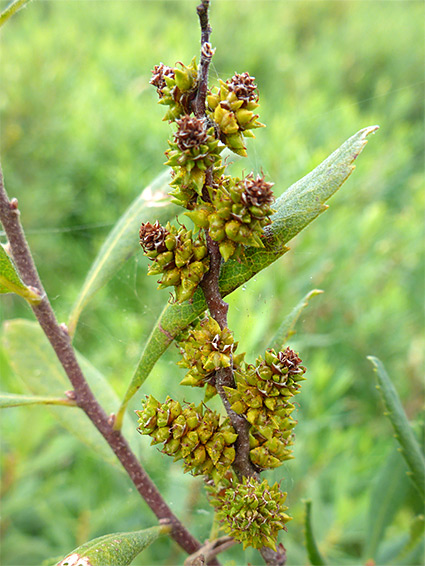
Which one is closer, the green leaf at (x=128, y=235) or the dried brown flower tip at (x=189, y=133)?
the dried brown flower tip at (x=189, y=133)

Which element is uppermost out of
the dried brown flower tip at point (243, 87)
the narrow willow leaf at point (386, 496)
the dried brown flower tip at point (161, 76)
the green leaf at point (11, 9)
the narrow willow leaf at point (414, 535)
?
the green leaf at point (11, 9)

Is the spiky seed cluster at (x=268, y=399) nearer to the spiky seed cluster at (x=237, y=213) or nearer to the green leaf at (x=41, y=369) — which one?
the spiky seed cluster at (x=237, y=213)

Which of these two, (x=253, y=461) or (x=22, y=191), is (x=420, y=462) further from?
(x=22, y=191)

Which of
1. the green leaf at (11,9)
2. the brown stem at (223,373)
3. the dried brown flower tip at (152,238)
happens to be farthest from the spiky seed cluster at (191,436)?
the green leaf at (11,9)

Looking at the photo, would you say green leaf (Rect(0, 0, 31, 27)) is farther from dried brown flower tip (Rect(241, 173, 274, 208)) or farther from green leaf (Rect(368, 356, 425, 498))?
green leaf (Rect(368, 356, 425, 498))

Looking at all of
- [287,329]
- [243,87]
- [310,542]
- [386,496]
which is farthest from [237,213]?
[386,496]

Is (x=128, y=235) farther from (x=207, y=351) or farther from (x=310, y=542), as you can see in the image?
(x=310, y=542)
